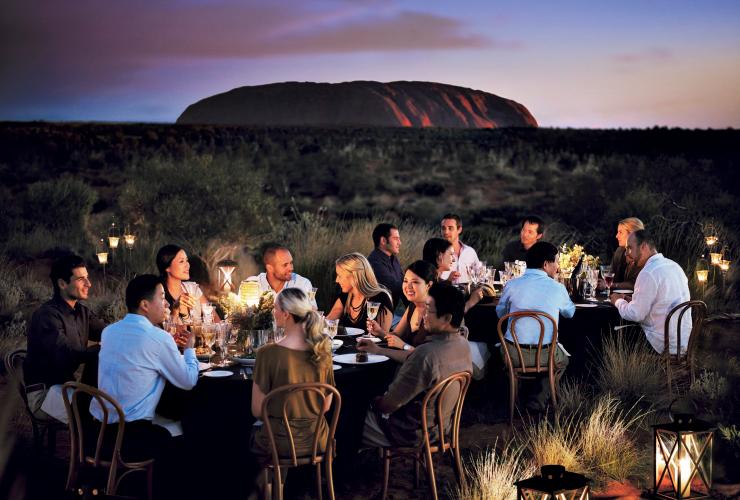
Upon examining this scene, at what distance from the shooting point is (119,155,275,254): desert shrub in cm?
1853

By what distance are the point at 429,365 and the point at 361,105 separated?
188 ft

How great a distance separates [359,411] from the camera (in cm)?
568

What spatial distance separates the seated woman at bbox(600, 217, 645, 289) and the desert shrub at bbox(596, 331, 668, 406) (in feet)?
2.68

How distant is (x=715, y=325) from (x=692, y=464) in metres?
7.11

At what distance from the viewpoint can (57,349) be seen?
5.77 m

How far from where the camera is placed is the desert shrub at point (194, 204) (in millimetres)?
18531

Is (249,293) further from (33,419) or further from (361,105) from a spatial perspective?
(361,105)

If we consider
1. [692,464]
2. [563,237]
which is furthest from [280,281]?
[563,237]

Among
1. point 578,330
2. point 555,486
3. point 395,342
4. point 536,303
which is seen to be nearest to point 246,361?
point 395,342

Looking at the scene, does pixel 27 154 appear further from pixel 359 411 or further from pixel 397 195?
pixel 359 411

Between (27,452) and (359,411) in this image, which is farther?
(27,452)

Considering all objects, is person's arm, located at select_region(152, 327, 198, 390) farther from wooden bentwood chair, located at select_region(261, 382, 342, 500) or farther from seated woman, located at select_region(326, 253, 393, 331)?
seated woman, located at select_region(326, 253, 393, 331)

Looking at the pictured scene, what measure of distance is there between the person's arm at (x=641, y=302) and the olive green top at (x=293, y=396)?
360 cm

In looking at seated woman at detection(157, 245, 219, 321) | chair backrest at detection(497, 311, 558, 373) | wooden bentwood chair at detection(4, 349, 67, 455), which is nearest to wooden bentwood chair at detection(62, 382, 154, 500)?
wooden bentwood chair at detection(4, 349, 67, 455)
